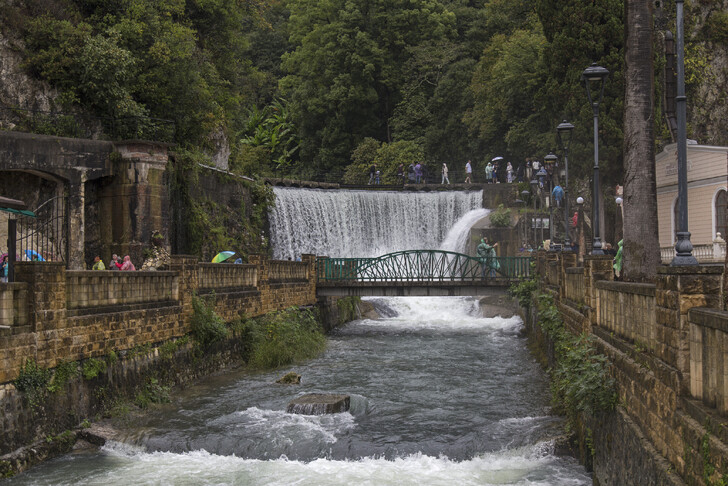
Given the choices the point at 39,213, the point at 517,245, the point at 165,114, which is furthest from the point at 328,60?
the point at 39,213

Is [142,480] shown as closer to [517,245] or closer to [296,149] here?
[517,245]

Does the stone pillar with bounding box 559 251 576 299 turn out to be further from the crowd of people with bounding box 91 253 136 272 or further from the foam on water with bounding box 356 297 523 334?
the foam on water with bounding box 356 297 523 334

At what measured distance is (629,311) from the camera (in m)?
9.07

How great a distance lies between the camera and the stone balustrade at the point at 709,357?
5.43 metres

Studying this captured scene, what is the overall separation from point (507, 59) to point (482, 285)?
23150 mm

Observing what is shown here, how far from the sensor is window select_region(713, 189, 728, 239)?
89.8 ft

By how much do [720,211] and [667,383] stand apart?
2354cm

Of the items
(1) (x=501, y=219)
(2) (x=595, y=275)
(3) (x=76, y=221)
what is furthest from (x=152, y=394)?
(1) (x=501, y=219)

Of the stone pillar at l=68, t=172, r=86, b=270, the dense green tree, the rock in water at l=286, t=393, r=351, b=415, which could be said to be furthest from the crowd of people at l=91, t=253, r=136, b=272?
the dense green tree

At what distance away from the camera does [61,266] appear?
11281mm

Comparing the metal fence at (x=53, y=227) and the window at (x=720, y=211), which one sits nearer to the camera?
the metal fence at (x=53, y=227)

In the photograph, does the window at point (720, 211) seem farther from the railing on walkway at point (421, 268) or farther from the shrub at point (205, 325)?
the shrub at point (205, 325)

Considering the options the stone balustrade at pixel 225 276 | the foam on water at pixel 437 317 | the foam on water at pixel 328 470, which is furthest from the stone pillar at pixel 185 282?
the foam on water at pixel 437 317

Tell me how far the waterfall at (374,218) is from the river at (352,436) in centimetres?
→ 1921
